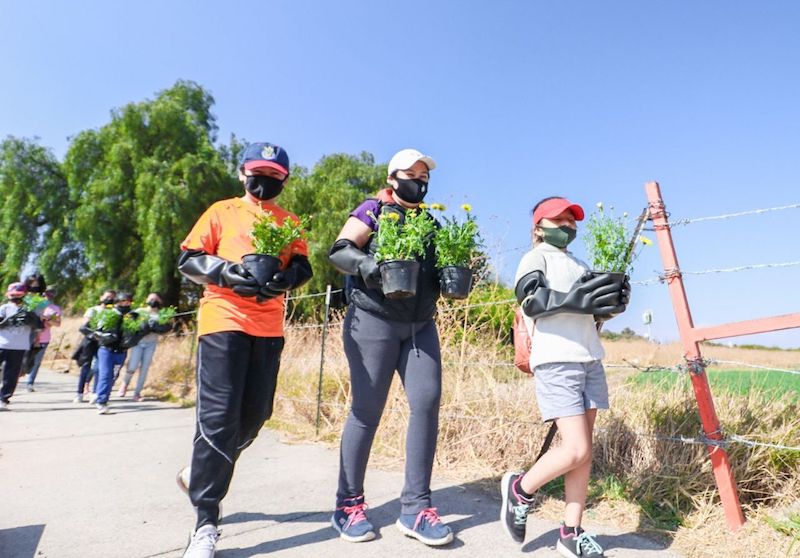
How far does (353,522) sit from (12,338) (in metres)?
6.11

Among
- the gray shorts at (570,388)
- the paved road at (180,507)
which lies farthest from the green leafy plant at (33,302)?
the gray shorts at (570,388)

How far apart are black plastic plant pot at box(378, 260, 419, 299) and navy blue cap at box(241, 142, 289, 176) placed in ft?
2.72

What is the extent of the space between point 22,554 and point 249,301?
148 centimetres

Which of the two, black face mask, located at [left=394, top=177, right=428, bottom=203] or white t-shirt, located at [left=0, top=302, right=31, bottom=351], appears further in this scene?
white t-shirt, located at [left=0, top=302, right=31, bottom=351]

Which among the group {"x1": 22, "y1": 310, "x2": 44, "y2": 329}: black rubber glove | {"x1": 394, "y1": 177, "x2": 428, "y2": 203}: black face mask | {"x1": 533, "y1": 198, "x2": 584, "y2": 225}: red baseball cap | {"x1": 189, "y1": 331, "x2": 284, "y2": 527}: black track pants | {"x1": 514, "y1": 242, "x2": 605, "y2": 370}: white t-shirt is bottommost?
{"x1": 189, "y1": 331, "x2": 284, "y2": 527}: black track pants

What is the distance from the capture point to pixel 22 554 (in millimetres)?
2363

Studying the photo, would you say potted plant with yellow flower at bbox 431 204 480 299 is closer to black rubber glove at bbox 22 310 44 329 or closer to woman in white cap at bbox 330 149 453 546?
woman in white cap at bbox 330 149 453 546

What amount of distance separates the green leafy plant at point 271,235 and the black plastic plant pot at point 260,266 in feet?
0.22

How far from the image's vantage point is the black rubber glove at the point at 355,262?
2.50m

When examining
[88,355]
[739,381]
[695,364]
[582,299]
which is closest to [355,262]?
[582,299]

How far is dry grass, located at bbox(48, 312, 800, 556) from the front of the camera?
264 cm

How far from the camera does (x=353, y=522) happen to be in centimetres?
259

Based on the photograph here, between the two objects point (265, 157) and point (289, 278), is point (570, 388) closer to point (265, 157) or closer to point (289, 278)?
point (289, 278)

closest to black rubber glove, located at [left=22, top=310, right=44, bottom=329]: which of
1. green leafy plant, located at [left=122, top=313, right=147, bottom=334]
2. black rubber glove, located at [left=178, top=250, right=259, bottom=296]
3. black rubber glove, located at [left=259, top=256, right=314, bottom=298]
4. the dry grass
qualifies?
green leafy plant, located at [left=122, top=313, right=147, bottom=334]
